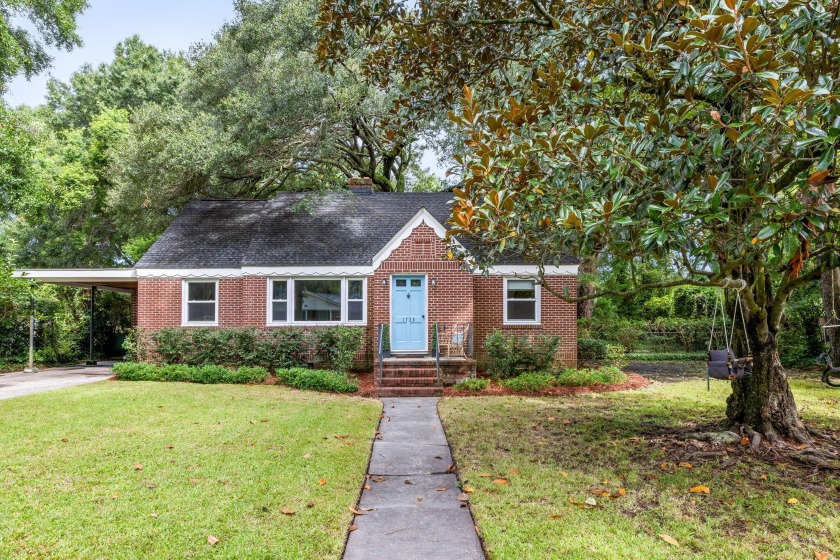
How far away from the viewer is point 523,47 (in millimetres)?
6914

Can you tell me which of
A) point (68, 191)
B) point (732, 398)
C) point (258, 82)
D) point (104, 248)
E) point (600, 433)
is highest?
point (258, 82)

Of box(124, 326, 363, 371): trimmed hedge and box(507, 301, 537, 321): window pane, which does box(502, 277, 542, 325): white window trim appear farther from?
box(124, 326, 363, 371): trimmed hedge

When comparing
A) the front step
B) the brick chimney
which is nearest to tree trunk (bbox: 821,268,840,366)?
the front step

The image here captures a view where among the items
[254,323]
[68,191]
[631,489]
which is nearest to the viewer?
[631,489]

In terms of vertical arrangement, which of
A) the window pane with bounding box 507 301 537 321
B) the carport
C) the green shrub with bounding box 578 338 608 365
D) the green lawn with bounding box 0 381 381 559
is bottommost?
the green lawn with bounding box 0 381 381 559

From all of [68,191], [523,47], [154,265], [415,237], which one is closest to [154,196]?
[154,265]

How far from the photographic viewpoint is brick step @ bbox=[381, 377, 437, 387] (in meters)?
11.6

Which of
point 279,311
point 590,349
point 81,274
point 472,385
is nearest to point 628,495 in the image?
point 472,385

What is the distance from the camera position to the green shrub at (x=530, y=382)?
11.2 meters

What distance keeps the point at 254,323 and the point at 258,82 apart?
281 inches

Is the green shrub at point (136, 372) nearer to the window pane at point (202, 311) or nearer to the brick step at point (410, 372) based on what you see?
the window pane at point (202, 311)

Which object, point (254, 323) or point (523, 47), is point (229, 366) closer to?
point (254, 323)

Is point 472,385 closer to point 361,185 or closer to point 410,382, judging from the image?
point 410,382

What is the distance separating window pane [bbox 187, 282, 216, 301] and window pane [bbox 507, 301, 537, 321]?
8639 millimetres
